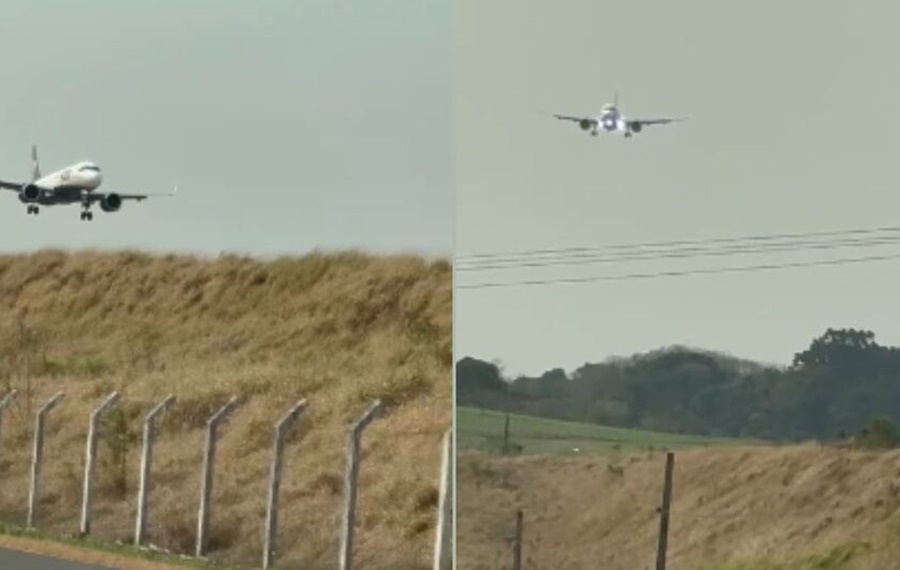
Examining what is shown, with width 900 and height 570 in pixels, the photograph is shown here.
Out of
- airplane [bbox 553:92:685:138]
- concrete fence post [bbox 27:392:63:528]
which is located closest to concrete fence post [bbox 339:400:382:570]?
airplane [bbox 553:92:685:138]

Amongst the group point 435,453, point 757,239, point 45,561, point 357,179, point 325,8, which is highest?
point 325,8

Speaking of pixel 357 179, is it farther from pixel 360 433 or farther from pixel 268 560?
pixel 268 560

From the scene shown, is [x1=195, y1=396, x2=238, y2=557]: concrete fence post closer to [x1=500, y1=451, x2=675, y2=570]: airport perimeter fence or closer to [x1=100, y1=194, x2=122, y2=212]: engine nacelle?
[x1=100, y1=194, x2=122, y2=212]: engine nacelle

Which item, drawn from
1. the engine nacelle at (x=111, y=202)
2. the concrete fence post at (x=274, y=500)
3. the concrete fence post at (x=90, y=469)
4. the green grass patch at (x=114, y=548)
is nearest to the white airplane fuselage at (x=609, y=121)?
the concrete fence post at (x=274, y=500)

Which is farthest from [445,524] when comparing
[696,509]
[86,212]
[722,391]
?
[86,212]

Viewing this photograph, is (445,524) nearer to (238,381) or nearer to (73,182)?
(238,381)

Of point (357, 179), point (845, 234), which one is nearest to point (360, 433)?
point (357, 179)
